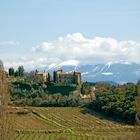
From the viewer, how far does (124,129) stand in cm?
7650

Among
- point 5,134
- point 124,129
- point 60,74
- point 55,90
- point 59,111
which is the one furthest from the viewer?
point 60,74

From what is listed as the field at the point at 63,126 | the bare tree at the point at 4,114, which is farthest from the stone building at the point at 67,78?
the bare tree at the point at 4,114

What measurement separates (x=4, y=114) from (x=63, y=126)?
171 ft

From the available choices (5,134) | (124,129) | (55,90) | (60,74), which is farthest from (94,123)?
(60,74)

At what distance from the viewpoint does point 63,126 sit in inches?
3398

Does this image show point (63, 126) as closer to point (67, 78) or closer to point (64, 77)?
point (67, 78)

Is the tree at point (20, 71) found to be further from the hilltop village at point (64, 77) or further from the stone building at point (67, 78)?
the stone building at point (67, 78)

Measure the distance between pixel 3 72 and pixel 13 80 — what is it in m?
93.1

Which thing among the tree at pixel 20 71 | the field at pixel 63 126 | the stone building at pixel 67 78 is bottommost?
the field at pixel 63 126

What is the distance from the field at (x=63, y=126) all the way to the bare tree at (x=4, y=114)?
31.0m

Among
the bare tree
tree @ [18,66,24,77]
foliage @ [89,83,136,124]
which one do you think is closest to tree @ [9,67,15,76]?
tree @ [18,66,24,77]

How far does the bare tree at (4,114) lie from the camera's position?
34469 millimetres

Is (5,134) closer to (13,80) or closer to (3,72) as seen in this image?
(3,72)

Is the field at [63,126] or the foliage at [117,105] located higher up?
the foliage at [117,105]
